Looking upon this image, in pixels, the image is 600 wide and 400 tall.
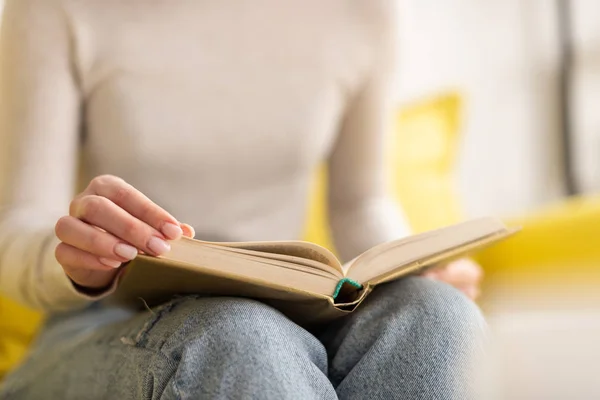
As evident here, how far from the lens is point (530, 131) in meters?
2.03

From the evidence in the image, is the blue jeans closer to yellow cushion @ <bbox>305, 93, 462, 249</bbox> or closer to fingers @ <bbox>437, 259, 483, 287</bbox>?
fingers @ <bbox>437, 259, 483, 287</bbox>

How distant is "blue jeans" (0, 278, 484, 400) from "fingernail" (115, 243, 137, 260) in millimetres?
68

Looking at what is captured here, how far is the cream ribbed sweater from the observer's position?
0.70 metres

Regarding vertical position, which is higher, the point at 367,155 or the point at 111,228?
the point at 111,228

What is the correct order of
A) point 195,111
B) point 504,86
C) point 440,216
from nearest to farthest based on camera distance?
point 195,111, point 440,216, point 504,86

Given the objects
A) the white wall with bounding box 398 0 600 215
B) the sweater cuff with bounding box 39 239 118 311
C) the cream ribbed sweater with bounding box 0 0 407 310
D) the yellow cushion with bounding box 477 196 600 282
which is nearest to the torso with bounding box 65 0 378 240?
the cream ribbed sweater with bounding box 0 0 407 310

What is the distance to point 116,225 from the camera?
1.48ft

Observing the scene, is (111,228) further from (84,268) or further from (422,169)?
(422,169)

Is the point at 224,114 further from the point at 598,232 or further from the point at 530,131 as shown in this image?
the point at 530,131

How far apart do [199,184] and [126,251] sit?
381 mm

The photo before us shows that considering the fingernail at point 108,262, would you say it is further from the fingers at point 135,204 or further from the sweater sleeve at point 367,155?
the sweater sleeve at point 367,155

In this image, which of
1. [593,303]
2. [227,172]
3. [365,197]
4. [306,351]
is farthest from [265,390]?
[593,303]

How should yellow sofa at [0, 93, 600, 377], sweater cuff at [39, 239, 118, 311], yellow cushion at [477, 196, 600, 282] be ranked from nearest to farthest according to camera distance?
sweater cuff at [39, 239, 118, 311] → yellow sofa at [0, 93, 600, 377] → yellow cushion at [477, 196, 600, 282]

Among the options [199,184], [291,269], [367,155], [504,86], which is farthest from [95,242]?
[504,86]
